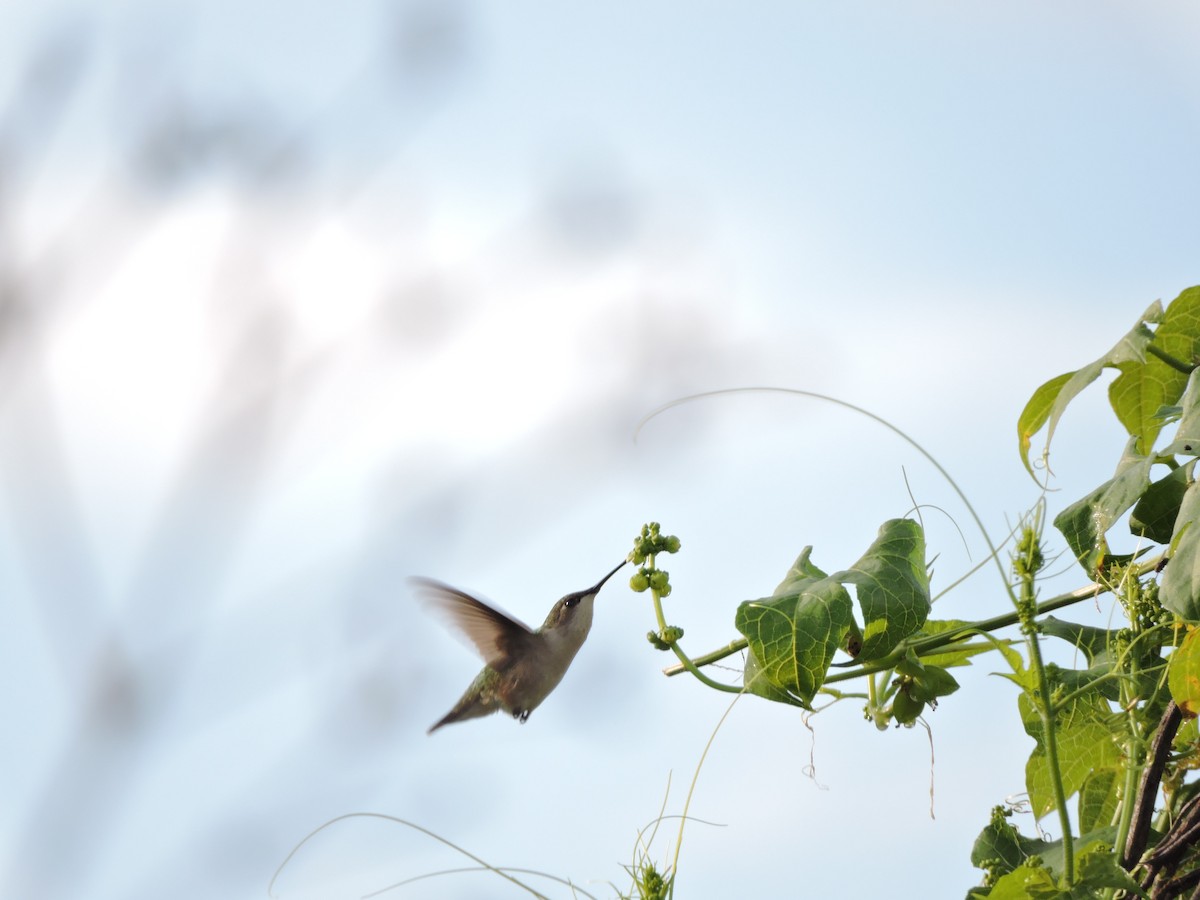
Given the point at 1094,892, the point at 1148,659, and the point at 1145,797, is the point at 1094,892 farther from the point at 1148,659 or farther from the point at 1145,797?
the point at 1148,659

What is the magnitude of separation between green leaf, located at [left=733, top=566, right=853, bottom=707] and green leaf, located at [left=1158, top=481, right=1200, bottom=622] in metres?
0.44

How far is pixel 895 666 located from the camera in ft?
6.48

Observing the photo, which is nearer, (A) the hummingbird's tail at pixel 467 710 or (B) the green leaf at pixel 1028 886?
(B) the green leaf at pixel 1028 886

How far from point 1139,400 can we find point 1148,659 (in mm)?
540

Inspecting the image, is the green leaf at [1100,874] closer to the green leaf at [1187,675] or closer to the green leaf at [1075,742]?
the green leaf at [1187,675]

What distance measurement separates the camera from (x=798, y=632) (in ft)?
5.92

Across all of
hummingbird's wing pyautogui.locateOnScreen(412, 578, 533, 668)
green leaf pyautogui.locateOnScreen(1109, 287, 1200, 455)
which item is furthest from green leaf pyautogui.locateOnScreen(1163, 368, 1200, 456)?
hummingbird's wing pyautogui.locateOnScreen(412, 578, 533, 668)

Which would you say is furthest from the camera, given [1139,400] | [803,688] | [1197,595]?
[1139,400]

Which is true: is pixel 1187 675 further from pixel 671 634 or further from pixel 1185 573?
pixel 671 634

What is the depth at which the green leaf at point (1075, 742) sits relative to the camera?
1.95m

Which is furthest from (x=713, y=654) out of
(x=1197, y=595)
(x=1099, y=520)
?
(x=1197, y=595)

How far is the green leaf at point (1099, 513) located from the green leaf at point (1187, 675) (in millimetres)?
231

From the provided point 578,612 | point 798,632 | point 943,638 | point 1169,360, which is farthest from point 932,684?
point 578,612

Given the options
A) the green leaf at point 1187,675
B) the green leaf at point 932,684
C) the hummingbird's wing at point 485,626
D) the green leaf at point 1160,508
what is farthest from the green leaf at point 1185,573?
the hummingbird's wing at point 485,626
